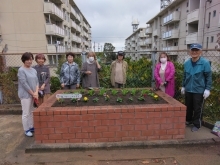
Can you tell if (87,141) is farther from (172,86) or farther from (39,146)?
(172,86)

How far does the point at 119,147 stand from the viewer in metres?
2.78

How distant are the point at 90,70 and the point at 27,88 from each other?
5.23 ft

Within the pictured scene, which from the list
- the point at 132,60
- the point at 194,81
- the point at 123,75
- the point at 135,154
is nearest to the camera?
the point at 135,154

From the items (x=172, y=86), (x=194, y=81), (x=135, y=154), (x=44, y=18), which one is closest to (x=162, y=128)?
(x=135, y=154)

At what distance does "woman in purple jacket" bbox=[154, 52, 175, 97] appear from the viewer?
3.93 metres

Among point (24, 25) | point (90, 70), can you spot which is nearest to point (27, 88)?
point (90, 70)

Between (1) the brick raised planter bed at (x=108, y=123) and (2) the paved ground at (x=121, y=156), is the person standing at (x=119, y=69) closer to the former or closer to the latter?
(1) the brick raised planter bed at (x=108, y=123)

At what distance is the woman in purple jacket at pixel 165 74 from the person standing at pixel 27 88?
2.67 metres

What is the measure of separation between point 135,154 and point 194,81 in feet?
5.71

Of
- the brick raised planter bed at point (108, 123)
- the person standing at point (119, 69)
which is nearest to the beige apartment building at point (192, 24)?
the person standing at point (119, 69)

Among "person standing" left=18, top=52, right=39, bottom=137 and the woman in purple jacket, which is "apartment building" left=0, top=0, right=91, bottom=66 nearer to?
"person standing" left=18, top=52, right=39, bottom=137

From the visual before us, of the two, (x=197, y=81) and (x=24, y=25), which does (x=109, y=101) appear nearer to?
(x=197, y=81)

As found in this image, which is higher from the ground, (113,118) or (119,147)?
(113,118)

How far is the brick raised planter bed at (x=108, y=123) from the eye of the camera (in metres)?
2.71
